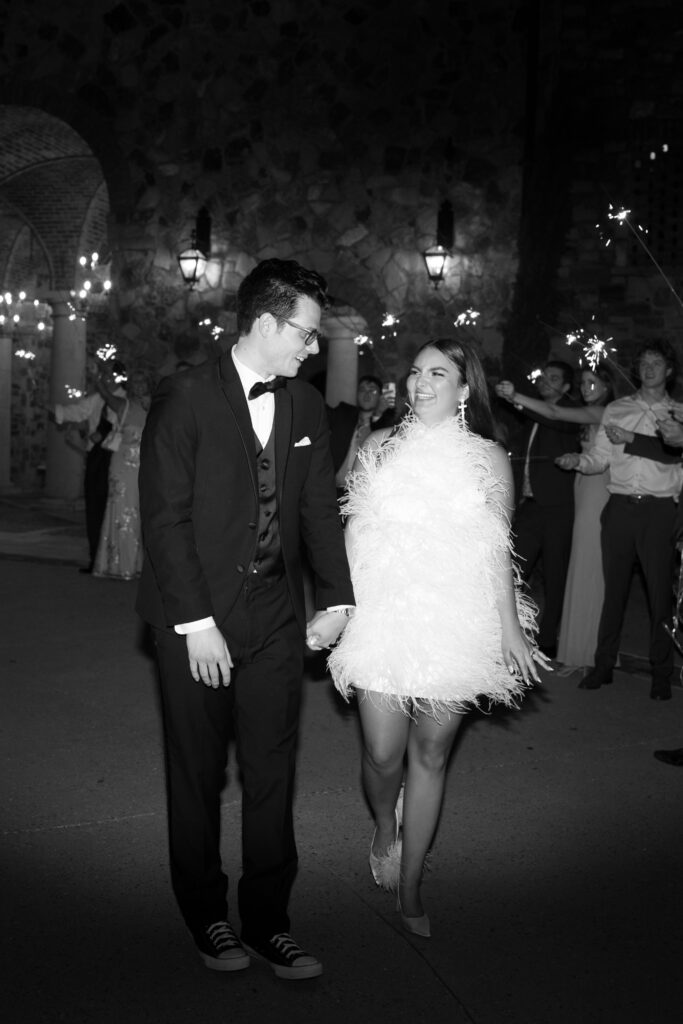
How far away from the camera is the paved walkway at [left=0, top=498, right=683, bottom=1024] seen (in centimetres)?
290

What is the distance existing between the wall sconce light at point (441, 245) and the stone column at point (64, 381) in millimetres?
7140

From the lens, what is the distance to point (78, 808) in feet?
13.8

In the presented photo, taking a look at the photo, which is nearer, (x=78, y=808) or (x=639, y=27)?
(x=78, y=808)

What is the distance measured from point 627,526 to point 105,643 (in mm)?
3418

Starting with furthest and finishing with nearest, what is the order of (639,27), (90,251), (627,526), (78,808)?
(90,251)
(639,27)
(627,526)
(78,808)

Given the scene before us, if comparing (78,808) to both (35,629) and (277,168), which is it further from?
(277,168)

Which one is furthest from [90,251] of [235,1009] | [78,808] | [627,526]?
[235,1009]

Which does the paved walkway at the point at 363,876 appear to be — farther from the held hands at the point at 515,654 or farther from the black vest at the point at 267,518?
the black vest at the point at 267,518

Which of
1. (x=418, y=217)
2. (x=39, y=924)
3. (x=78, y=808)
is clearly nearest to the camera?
(x=39, y=924)

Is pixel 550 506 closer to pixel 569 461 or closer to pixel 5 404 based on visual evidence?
pixel 569 461

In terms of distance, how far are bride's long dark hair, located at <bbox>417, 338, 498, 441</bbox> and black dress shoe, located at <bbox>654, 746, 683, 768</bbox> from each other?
2.25 meters

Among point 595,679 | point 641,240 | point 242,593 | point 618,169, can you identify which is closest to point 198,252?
point 618,169

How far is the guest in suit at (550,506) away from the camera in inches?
274

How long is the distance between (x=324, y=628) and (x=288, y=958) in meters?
0.91
